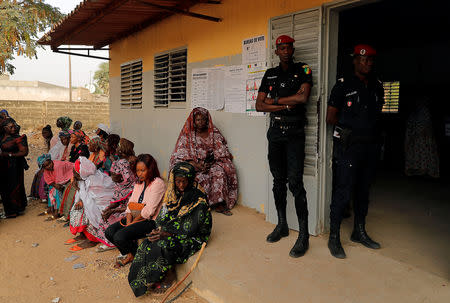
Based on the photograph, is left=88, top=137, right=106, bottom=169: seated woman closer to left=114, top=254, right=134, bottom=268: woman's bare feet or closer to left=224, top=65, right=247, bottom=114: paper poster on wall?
left=114, top=254, right=134, bottom=268: woman's bare feet

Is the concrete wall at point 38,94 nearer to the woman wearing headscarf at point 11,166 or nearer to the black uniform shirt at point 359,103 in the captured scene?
the woman wearing headscarf at point 11,166

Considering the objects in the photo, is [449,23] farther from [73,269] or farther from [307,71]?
[73,269]

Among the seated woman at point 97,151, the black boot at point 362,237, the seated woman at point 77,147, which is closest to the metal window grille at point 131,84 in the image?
the seated woman at point 77,147

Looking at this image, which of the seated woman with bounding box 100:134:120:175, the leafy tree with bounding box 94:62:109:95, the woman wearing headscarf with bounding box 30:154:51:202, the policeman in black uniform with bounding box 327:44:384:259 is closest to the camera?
the policeman in black uniform with bounding box 327:44:384:259

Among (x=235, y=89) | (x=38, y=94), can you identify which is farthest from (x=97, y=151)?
(x=38, y=94)

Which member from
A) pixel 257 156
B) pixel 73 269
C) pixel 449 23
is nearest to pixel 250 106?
pixel 257 156

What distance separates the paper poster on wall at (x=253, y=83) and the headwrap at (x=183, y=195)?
1459 millimetres

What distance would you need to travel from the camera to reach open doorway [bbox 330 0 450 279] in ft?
11.8

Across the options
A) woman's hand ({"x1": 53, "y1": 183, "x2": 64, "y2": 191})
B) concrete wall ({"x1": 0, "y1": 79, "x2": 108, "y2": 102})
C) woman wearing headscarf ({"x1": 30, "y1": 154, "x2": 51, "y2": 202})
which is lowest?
woman wearing headscarf ({"x1": 30, "y1": 154, "x2": 51, "y2": 202})

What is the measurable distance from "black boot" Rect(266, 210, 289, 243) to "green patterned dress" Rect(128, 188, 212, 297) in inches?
25.1

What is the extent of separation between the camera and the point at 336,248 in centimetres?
318

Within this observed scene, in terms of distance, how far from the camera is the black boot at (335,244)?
10.3 feet

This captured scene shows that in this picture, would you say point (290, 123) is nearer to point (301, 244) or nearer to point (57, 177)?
point (301, 244)

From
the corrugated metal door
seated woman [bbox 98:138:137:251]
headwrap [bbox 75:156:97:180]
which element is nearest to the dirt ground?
seated woman [bbox 98:138:137:251]
